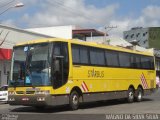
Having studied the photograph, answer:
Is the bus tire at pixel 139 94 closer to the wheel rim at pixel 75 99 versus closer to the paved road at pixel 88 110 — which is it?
the paved road at pixel 88 110

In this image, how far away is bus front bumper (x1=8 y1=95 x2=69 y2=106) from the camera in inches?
765

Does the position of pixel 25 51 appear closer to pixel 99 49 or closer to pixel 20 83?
pixel 20 83

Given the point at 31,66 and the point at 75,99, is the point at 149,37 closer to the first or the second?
the point at 75,99

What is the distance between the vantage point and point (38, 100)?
64.1 ft

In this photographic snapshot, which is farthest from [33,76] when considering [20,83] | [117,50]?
[117,50]

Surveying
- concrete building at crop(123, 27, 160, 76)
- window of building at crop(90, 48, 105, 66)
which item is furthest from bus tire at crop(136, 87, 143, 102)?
concrete building at crop(123, 27, 160, 76)

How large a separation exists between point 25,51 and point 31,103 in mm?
2587

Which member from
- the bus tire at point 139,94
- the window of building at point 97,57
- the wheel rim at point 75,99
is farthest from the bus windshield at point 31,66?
the bus tire at point 139,94

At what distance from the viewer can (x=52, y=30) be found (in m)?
66.6

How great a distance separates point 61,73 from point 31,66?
1.42 meters

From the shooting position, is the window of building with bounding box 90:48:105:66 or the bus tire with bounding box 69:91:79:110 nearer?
the bus tire with bounding box 69:91:79:110

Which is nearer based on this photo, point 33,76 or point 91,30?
point 33,76

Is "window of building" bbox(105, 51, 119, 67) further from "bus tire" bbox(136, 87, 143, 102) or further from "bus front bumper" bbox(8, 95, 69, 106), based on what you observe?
"bus front bumper" bbox(8, 95, 69, 106)

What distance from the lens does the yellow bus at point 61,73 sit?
64.6 ft
